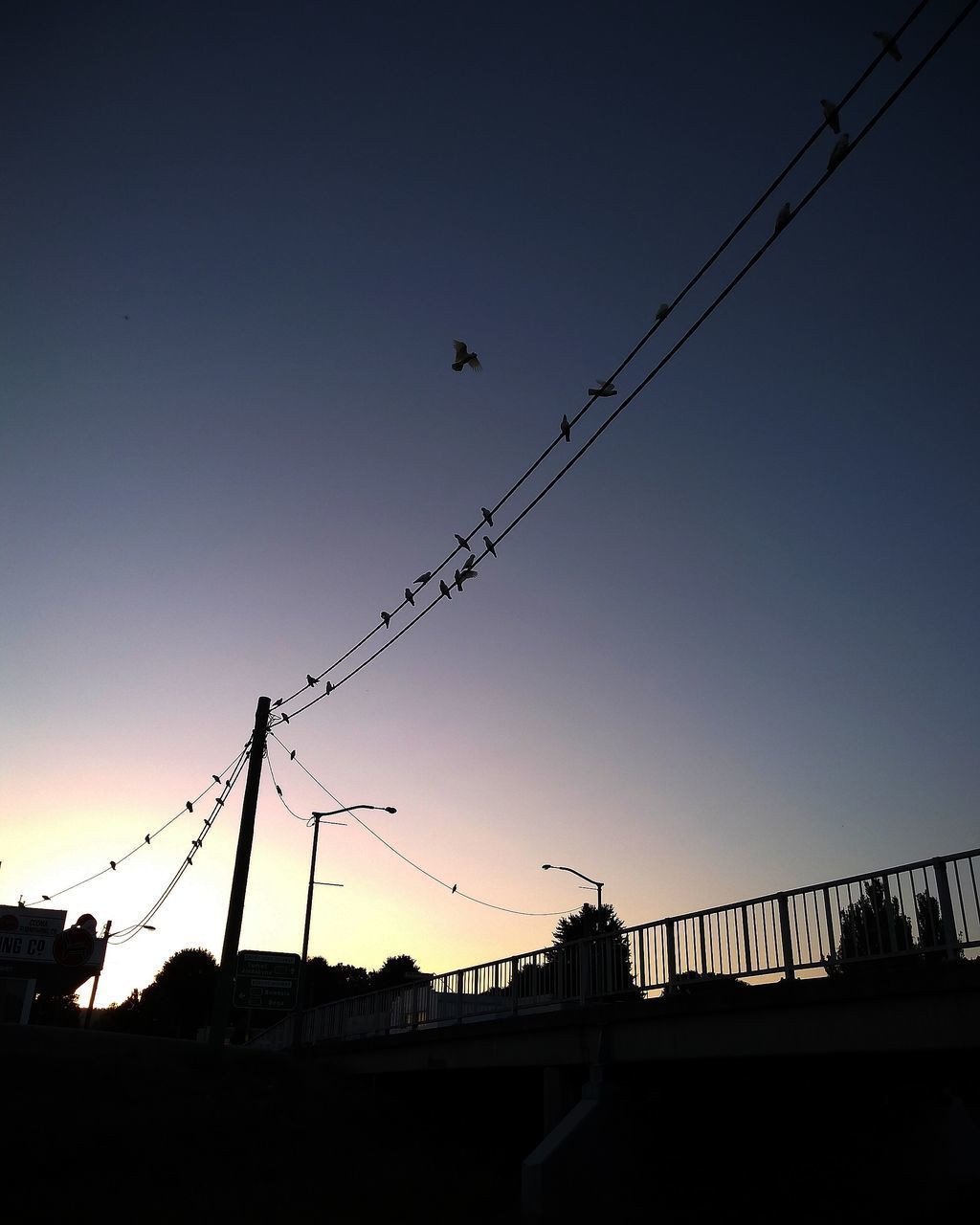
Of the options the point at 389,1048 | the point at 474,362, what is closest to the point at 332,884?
the point at 389,1048

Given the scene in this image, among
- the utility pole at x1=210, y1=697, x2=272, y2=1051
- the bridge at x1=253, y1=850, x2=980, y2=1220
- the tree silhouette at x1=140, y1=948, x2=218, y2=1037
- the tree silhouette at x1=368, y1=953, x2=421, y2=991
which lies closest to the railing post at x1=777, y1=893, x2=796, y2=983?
the bridge at x1=253, y1=850, x2=980, y2=1220

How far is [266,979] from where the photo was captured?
45469 mm

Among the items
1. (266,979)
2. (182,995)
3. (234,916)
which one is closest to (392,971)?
(182,995)

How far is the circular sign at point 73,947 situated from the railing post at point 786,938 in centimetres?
3739

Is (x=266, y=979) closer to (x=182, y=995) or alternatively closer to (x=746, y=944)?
(x=746, y=944)

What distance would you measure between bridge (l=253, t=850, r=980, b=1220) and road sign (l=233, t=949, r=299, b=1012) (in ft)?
82.6

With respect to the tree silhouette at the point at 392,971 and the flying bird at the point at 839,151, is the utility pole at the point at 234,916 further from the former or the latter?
the tree silhouette at the point at 392,971

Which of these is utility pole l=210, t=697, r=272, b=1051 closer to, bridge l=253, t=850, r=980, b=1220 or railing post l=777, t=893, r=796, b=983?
bridge l=253, t=850, r=980, b=1220

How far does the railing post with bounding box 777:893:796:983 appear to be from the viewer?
1175 cm

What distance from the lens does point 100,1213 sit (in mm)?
13492

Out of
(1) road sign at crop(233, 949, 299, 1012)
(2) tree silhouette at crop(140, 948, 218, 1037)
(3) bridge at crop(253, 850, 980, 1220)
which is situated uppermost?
(2) tree silhouette at crop(140, 948, 218, 1037)

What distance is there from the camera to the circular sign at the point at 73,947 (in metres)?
41.9

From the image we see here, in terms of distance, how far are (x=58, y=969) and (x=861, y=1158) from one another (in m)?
45.7

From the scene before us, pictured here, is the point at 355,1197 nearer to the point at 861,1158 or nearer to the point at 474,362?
the point at 861,1158
